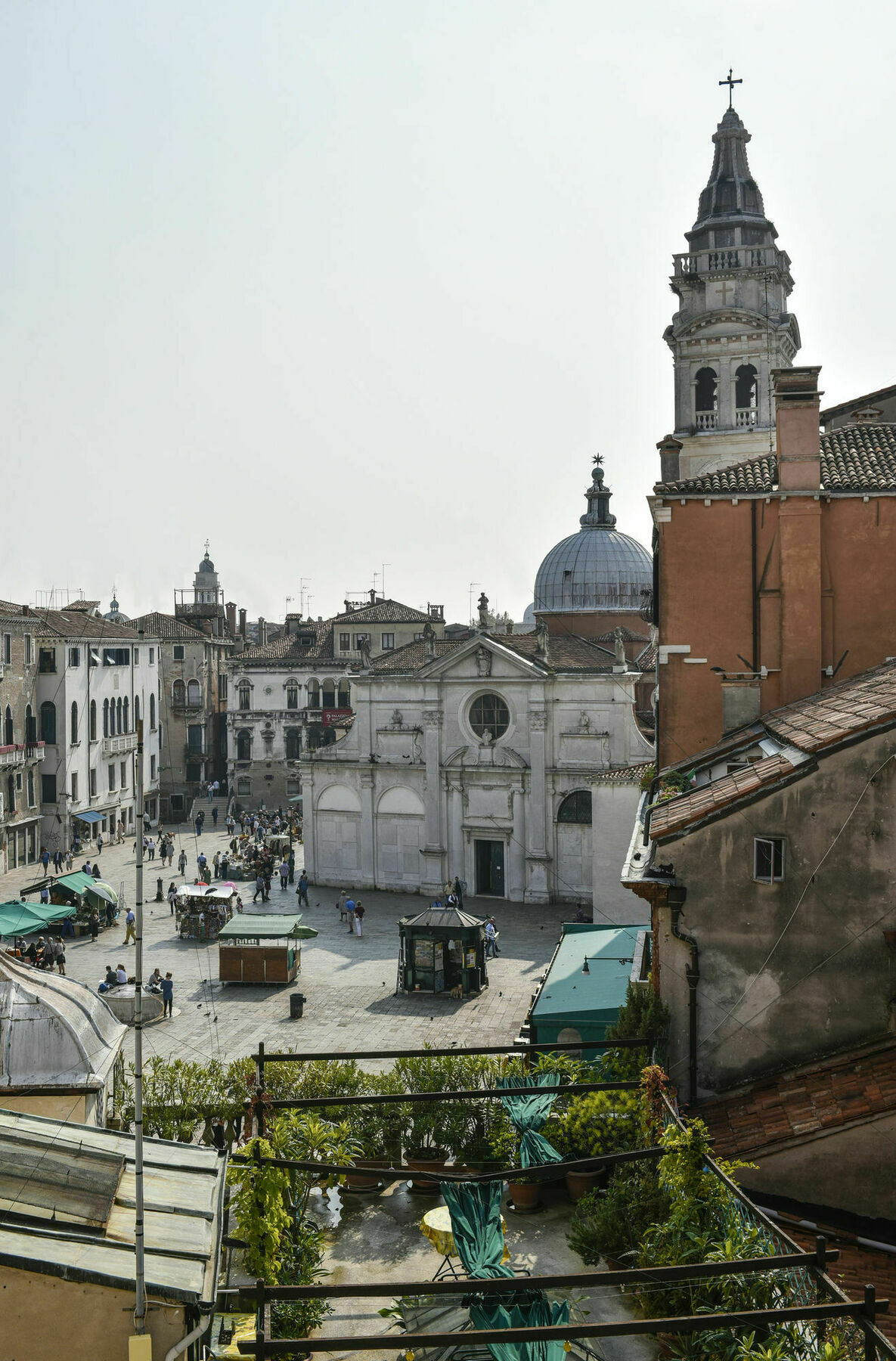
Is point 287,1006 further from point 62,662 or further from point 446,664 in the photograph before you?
point 62,662

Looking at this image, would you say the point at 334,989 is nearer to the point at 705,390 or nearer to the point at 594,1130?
the point at 594,1130

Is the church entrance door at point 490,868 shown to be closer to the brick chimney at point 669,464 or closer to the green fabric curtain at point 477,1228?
the brick chimney at point 669,464

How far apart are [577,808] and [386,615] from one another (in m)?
30.5

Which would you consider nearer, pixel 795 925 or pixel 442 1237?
pixel 442 1237

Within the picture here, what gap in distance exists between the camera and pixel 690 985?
42.3 feet

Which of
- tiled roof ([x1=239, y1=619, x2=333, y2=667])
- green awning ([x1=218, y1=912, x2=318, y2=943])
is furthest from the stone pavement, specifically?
tiled roof ([x1=239, y1=619, x2=333, y2=667])

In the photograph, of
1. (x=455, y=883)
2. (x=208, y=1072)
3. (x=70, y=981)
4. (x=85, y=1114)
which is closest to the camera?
(x=85, y=1114)

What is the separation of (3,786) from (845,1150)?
1694 inches

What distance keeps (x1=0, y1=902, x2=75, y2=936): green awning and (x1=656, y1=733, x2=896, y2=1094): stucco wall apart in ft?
69.7

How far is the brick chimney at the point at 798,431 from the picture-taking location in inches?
723

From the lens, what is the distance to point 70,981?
18.5 m

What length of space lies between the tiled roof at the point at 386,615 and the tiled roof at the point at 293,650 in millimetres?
1469

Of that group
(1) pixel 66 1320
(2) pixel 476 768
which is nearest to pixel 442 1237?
(1) pixel 66 1320

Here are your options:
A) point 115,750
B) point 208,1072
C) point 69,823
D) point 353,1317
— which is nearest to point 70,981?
point 208,1072
